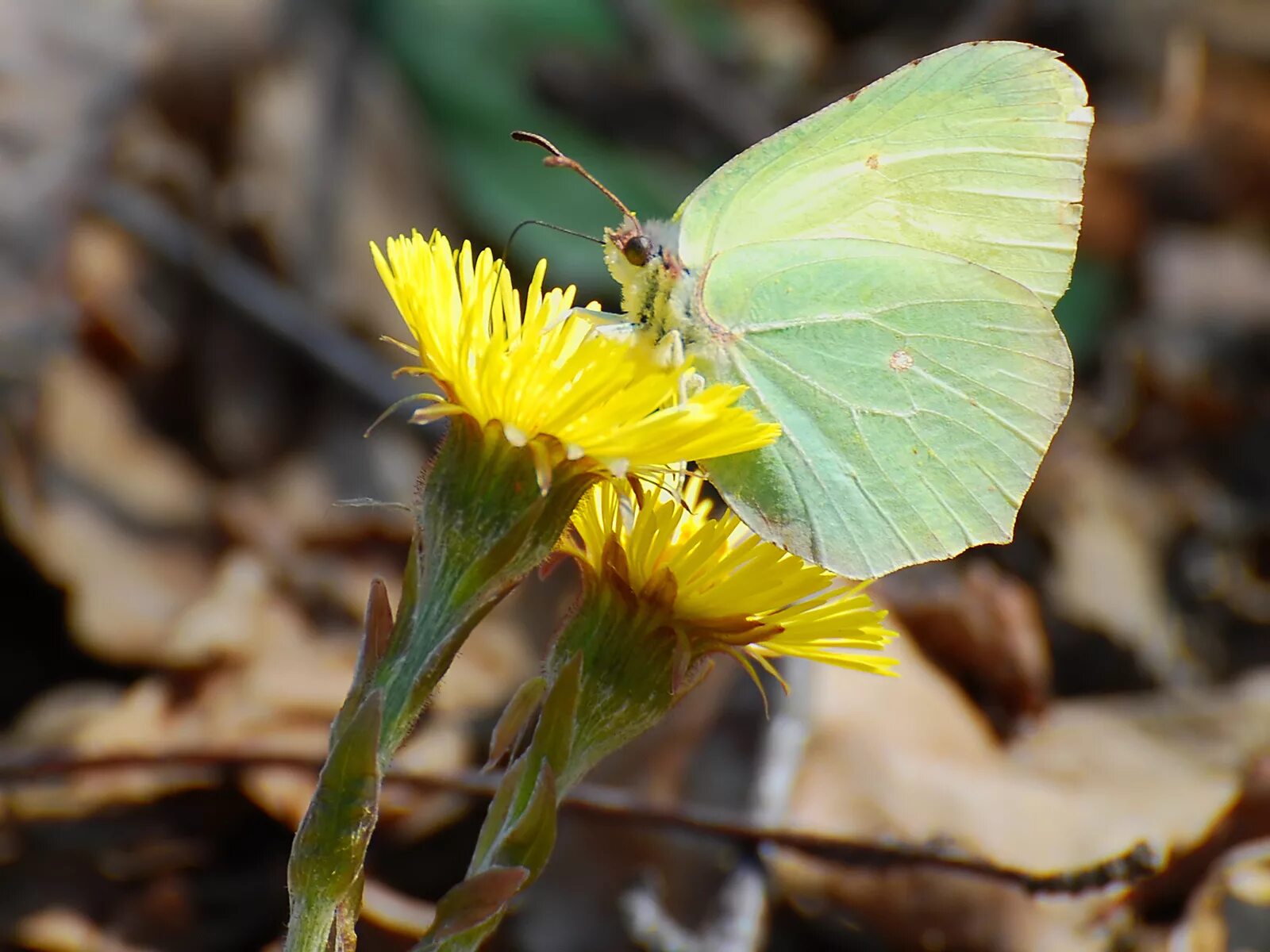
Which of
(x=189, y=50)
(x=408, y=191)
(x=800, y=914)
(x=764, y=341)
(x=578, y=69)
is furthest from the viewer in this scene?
(x=578, y=69)

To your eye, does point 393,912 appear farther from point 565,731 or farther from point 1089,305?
point 1089,305

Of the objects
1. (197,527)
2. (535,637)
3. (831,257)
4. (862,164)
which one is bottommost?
(535,637)

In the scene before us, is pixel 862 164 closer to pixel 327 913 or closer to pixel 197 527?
pixel 327 913

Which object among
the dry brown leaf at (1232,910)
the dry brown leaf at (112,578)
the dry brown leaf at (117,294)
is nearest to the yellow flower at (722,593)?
the dry brown leaf at (1232,910)

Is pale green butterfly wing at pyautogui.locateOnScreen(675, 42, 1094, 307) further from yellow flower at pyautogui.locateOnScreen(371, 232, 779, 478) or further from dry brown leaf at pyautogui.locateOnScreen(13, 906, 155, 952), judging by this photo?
dry brown leaf at pyautogui.locateOnScreen(13, 906, 155, 952)

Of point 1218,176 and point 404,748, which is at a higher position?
point 1218,176

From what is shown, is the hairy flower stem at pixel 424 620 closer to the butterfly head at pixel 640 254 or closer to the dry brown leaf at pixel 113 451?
the butterfly head at pixel 640 254

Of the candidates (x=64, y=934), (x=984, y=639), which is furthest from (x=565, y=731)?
(x=984, y=639)

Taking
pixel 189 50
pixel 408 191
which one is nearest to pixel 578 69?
pixel 408 191
